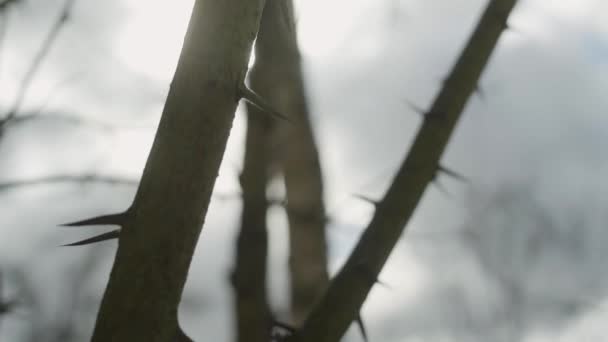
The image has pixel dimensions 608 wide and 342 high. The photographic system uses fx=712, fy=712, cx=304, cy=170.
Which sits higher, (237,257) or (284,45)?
(284,45)

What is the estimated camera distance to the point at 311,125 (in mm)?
3441

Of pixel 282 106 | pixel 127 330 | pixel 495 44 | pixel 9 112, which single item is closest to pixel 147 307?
pixel 127 330

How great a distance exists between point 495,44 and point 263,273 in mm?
1041

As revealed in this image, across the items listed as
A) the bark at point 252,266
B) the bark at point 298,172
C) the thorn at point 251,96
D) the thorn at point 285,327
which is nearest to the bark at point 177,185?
the thorn at point 251,96

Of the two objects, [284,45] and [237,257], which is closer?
[237,257]

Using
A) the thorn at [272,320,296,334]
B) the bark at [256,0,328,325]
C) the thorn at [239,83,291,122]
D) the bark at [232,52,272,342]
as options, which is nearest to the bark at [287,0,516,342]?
the thorn at [272,320,296,334]

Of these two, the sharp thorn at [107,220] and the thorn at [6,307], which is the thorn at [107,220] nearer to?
the sharp thorn at [107,220]

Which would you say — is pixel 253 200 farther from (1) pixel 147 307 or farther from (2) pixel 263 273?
(1) pixel 147 307

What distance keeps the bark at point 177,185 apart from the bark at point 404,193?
0.45 m

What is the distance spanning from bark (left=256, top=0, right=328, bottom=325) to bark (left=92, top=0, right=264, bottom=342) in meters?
1.65

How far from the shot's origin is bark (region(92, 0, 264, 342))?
0.96 meters

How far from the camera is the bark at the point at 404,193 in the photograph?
139 cm

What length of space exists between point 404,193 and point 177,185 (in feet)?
2.13

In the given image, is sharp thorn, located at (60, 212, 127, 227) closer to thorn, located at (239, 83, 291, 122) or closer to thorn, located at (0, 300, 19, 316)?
thorn, located at (239, 83, 291, 122)
